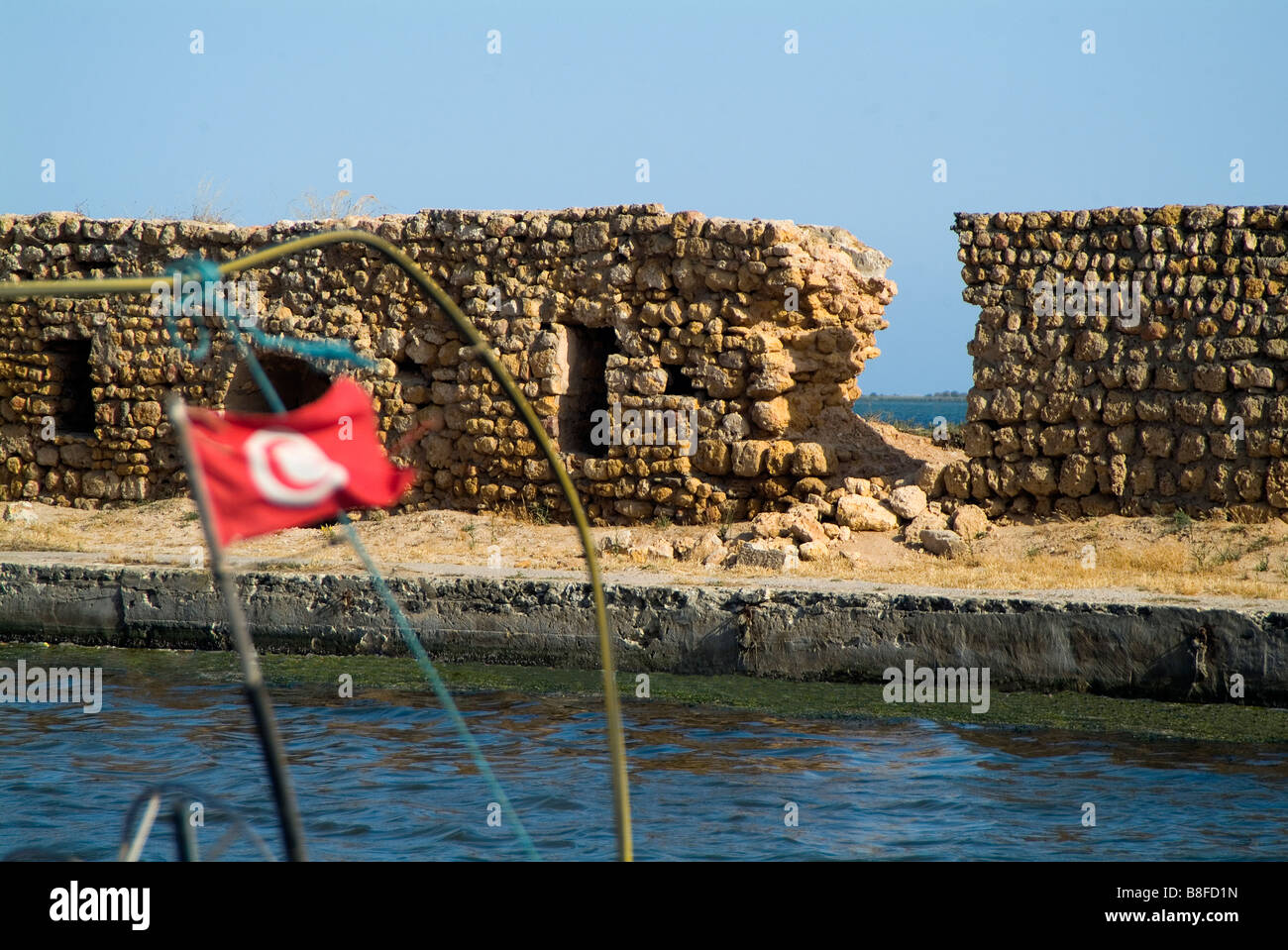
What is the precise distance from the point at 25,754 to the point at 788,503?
616 centimetres

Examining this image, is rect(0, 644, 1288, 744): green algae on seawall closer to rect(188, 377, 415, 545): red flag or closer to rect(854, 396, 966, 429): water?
rect(188, 377, 415, 545): red flag

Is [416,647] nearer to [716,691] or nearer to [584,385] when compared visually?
[716,691]

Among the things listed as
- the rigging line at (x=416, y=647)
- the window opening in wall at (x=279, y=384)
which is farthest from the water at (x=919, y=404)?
the rigging line at (x=416, y=647)

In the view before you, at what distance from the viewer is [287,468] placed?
299 cm

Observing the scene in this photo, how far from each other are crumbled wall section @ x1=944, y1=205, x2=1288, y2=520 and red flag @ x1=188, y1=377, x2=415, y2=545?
8.06 m

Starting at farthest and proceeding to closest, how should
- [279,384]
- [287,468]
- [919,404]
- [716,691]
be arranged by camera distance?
1. [919,404]
2. [279,384]
3. [716,691]
4. [287,468]

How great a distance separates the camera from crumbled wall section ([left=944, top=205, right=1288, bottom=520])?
31.8 ft

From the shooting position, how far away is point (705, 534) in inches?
423

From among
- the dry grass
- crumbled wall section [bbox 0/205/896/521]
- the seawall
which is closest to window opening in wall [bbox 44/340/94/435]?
crumbled wall section [bbox 0/205/896/521]

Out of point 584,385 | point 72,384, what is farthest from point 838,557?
point 72,384

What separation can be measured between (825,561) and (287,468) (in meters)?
7.40

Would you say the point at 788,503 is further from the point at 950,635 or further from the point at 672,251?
the point at 950,635

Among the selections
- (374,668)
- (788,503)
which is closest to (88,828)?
(374,668)

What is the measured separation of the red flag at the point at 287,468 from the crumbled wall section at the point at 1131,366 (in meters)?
8.06
